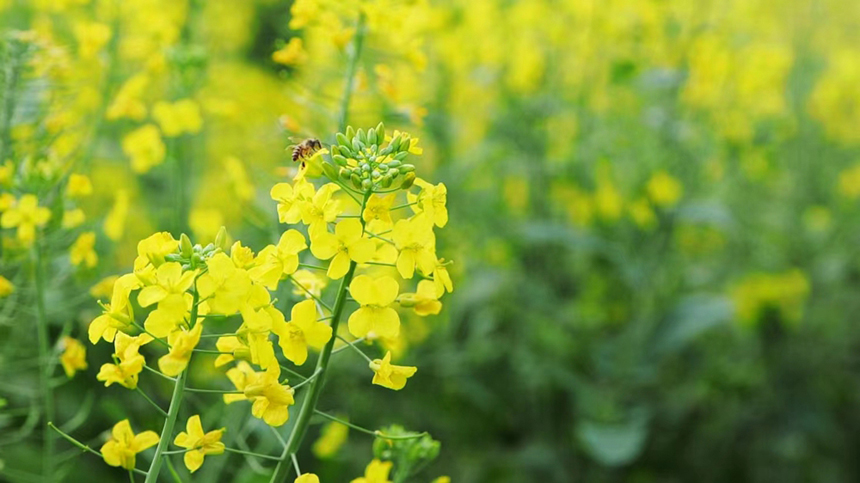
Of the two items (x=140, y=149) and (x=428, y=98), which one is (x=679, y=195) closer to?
(x=428, y=98)

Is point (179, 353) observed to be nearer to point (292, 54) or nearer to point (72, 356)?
point (72, 356)

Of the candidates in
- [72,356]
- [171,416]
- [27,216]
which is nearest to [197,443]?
[171,416]

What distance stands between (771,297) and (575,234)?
46.7 inches

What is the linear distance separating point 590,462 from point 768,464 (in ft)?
2.45

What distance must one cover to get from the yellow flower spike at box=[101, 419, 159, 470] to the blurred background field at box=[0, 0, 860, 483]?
1432 millimetres

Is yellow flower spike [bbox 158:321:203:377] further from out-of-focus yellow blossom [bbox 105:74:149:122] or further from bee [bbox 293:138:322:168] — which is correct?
out-of-focus yellow blossom [bbox 105:74:149:122]

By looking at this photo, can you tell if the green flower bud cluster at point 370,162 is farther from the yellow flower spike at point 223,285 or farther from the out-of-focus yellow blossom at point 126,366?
the out-of-focus yellow blossom at point 126,366

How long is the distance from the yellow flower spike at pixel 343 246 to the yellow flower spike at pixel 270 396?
0.53 ft

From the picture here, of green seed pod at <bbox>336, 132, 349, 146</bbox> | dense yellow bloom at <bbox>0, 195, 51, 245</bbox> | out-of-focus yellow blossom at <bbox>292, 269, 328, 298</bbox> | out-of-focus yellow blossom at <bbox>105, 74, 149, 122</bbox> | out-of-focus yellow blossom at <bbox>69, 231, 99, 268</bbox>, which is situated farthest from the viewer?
out-of-focus yellow blossom at <bbox>105, 74, 149, 122</bbox>

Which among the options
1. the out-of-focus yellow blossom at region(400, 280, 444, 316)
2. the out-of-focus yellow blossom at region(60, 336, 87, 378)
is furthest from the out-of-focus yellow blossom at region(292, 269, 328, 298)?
the out-of-focus yellow blossom at region(60, 336, 87, 378)

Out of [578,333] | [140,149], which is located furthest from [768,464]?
[140,149]

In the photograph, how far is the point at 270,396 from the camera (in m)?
1.26

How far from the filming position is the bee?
1.52m

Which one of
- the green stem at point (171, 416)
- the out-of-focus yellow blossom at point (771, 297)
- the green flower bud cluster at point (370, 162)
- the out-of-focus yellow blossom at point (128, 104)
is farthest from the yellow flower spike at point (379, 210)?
the out-of-focus yellow blossom at point (771, 297)
